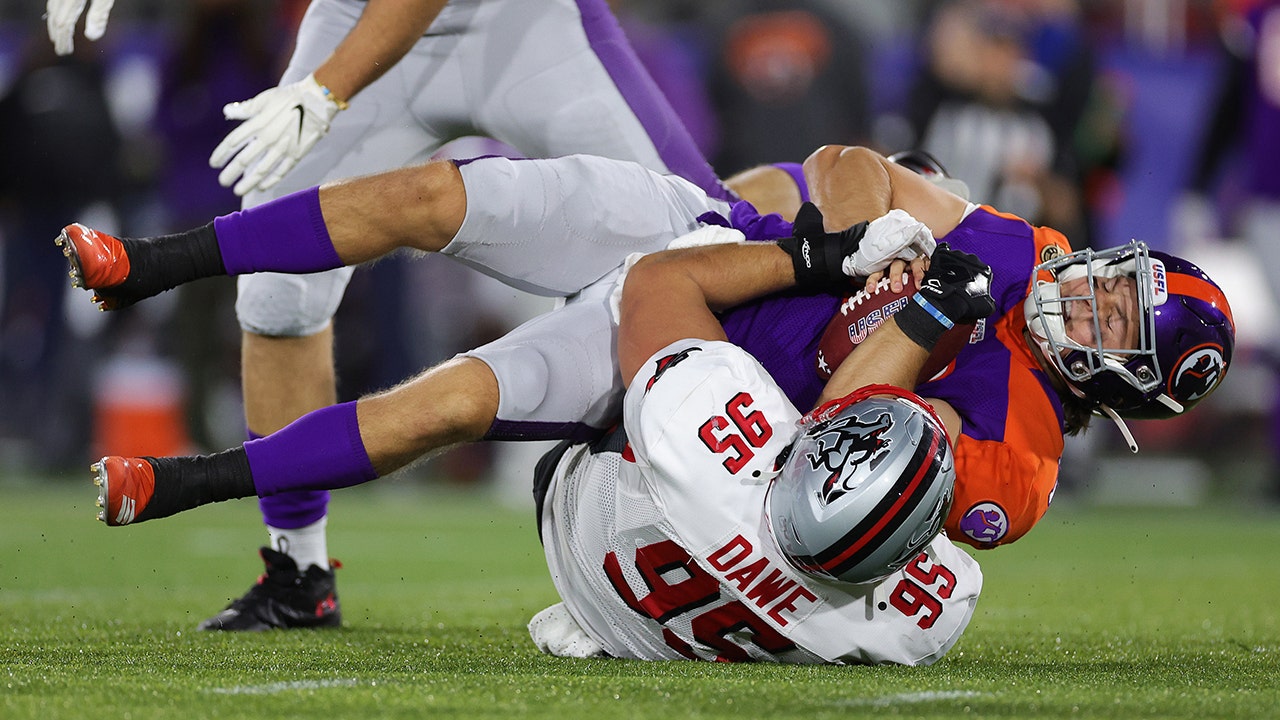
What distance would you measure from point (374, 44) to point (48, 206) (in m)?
5.91

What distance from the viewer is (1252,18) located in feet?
25.5

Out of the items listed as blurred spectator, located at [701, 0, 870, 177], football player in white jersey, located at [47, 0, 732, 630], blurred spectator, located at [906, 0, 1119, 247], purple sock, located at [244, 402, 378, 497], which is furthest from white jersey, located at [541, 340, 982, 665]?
blurred spectator, located at [701, 0, 870, 177]

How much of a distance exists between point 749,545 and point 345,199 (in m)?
1.04

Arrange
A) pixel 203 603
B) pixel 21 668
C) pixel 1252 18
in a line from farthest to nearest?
pixel 1252 18, pixel 203 603, pixel 21 668

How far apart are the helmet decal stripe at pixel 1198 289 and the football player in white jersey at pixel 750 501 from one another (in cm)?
47

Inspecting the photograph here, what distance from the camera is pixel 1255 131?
7770 mm

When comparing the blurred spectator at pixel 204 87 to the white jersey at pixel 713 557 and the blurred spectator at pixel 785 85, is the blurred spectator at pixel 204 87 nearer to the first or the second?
the blurred spectator at pixel 785 85

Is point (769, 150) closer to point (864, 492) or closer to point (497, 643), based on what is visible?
point (497, 643)

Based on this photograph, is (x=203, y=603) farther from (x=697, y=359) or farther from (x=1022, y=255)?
(x=1022, y=255)

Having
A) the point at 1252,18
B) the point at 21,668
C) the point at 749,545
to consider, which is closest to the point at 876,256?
the point at 749,545

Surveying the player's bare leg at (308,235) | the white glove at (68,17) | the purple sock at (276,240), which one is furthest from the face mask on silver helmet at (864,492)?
the white glove at (68,17)

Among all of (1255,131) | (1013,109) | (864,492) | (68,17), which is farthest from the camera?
(1013,109)

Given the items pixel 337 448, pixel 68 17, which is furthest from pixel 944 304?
pixel 68 17

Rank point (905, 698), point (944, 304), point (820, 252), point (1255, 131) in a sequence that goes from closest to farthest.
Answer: point (905, 698)
point (944, 304)
point (820, 252)
point (1255, 131)
